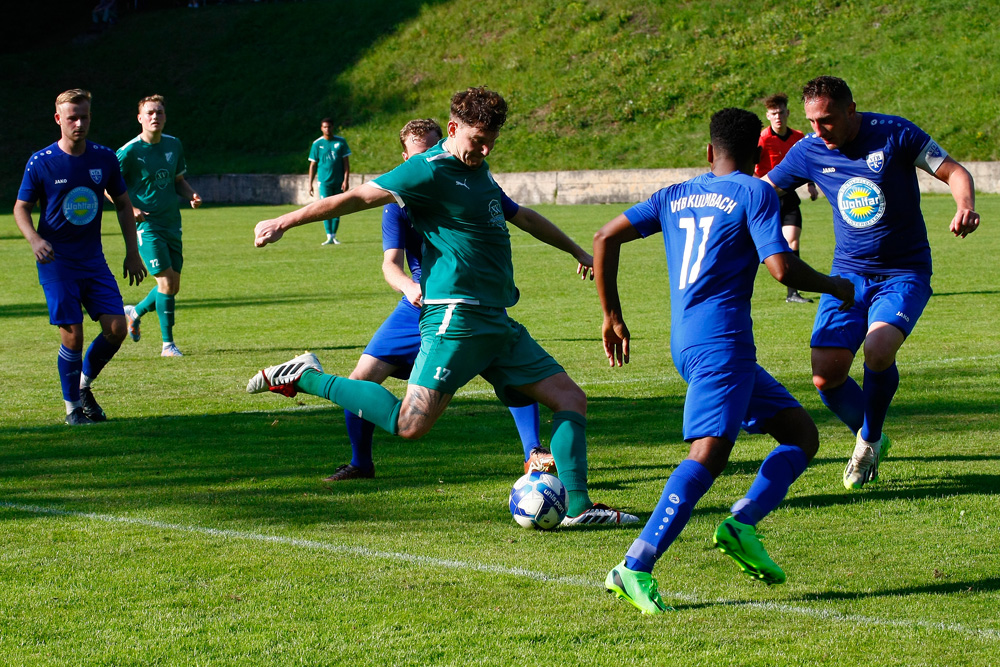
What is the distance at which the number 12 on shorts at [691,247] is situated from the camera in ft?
15.0

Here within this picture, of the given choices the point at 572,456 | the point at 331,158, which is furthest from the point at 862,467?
the point at 331,158

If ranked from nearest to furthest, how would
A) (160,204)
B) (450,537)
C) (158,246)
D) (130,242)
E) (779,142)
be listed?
1. (450,537)
2. (130,242)
3. (160,204)
4. (158,246)
5. (779,142)

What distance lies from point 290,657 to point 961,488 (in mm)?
3535

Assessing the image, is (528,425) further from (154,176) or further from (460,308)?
(154,176)

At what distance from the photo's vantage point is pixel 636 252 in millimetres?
19688

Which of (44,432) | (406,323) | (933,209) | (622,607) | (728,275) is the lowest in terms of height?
(933,209)

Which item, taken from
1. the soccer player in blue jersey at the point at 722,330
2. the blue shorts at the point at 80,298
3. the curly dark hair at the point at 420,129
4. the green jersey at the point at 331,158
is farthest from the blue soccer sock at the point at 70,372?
the green jersey at the point at 331,158

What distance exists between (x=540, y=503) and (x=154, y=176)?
686cm

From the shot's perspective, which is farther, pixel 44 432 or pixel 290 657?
pixel 44 432

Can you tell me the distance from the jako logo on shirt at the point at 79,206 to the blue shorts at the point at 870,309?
4650 mm

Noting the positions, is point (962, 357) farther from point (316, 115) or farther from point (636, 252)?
point (316, 115)

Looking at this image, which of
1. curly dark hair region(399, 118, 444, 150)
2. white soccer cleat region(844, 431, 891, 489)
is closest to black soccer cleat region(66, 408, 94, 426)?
curly dark hair region(399, 118, 444, 150)

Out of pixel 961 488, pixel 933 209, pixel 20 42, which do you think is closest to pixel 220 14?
pixel 20 42

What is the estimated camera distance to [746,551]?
440 centimetres
